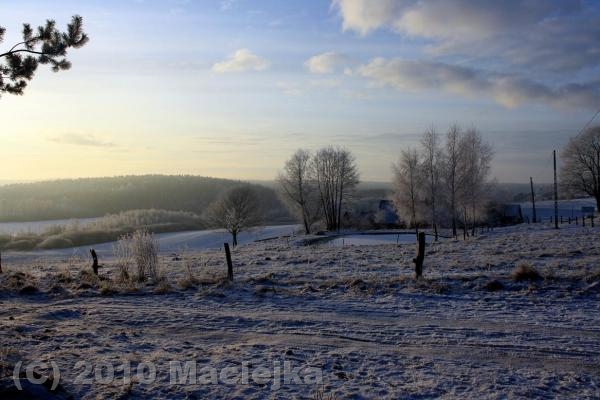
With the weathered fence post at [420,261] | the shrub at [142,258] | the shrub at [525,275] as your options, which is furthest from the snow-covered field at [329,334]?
the shrub at [142,258]

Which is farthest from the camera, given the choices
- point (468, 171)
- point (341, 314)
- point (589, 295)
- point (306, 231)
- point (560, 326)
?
point (306, 231)

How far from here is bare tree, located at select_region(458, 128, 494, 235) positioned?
49531 mm

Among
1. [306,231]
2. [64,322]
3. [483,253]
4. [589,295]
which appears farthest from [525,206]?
[64,322]

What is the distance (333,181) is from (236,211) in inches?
802

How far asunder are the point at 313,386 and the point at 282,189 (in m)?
65.9

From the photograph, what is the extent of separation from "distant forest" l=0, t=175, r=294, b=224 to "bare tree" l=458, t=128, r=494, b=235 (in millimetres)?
52158

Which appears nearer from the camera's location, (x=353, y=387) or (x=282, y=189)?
(x=353, y=387)

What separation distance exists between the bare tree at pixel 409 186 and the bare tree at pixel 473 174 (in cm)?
668

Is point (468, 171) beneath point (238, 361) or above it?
above

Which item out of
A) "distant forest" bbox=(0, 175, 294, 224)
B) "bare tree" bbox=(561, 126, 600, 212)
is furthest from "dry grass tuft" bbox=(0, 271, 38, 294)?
"distant forest" bbox=(0, 175, 294, 224)

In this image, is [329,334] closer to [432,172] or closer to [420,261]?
[420,261]

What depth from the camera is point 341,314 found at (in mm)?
10547

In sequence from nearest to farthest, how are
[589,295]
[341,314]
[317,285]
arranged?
[341,314], [589,295], [317,285]

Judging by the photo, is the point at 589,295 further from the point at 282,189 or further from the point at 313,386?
the point at 282,189
